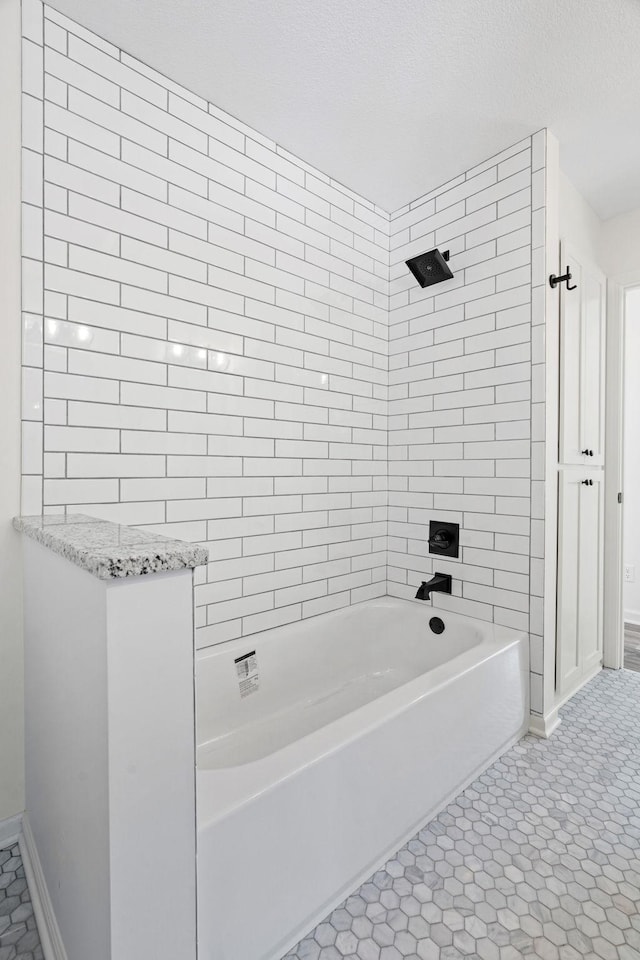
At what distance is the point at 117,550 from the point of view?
785 millimetres

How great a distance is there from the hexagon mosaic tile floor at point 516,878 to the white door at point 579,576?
1.57 feet

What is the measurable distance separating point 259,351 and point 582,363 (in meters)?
1.61

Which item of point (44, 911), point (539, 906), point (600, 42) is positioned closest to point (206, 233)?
point (600, 42)

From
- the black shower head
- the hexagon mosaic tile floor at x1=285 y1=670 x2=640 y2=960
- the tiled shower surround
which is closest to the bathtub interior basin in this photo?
the tiled shower surround

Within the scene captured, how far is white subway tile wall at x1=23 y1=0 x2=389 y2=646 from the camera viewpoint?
1.46m

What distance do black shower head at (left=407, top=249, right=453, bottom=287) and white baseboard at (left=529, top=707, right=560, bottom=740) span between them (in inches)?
82.0

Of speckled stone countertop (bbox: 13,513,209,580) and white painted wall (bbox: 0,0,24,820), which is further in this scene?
white painted wall (bbox: 0,0,24,820)

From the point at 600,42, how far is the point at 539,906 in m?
2.65

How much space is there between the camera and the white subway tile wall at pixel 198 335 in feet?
4.78

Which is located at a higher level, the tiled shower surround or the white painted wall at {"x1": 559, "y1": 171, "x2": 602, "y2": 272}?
the white painted wall at {"x1": 559, "y1": 171, "x2": 602, "y2": 272}

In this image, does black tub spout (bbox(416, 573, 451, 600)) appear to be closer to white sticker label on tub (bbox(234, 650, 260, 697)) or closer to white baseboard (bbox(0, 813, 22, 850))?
white sticker label on tub (bbox(234, 650, 260, 697))

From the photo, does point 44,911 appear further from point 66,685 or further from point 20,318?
point 20,318

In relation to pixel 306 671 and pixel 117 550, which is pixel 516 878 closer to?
pixel 306 671

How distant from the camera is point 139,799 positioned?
765mm
